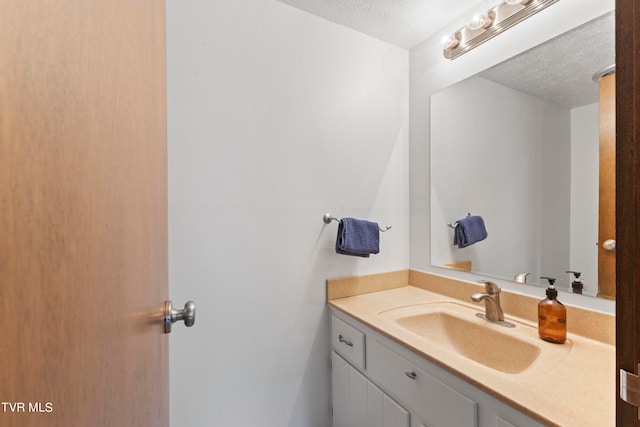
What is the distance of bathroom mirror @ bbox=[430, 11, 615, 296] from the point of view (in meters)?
1.00

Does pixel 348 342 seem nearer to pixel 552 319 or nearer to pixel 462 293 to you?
pixel 462 293

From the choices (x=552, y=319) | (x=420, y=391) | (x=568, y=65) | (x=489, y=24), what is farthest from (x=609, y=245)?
(x=489, y=24)

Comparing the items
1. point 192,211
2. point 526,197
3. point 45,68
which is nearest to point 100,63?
point 45,68

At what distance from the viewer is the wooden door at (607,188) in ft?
3.04

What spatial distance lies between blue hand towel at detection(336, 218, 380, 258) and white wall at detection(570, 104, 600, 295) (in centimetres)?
80

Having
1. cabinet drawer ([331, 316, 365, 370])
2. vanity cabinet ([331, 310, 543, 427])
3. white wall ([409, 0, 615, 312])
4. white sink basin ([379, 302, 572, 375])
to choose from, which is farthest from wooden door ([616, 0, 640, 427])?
cabinet drawer ([331, 316, 365, 370])

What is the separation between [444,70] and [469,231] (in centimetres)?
91

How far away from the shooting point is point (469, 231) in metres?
1.42

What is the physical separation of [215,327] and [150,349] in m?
0.73

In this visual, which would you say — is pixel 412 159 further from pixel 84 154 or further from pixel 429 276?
pixel 84 154

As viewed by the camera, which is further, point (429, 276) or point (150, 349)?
point (429, 276)

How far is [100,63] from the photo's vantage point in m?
0.32

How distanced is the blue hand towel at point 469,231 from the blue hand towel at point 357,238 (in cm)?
45

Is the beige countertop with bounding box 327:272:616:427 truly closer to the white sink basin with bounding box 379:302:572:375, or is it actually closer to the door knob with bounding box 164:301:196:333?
the white sink basin with bounding box 379:302:572:375
